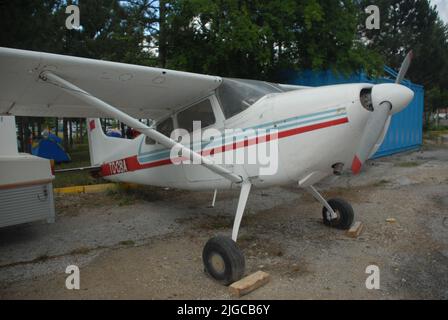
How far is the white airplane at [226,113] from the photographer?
3.52 m

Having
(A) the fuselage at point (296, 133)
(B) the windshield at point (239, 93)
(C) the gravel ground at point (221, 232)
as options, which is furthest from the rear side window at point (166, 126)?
(C) the gravel ground at point (221, 232)

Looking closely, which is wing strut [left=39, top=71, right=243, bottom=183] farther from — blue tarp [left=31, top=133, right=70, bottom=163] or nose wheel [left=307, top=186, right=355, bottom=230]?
blue tarp [left=31, top=133, right=70, bottom=163]

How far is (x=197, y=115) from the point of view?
197 inches

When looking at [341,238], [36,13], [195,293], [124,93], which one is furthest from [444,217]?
[36,13]

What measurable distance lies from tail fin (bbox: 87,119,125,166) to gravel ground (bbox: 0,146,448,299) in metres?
0.86

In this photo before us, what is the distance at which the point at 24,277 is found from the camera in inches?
146

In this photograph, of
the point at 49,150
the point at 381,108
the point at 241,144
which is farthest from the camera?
the point at 49,150

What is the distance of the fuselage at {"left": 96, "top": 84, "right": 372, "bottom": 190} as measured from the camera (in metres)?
3.57

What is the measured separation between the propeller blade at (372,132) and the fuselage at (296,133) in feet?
0.35

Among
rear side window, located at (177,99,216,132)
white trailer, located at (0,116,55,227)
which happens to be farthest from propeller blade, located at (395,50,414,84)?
white trailer, located at (0,116,55,227)

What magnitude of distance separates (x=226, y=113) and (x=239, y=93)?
0.30 metres

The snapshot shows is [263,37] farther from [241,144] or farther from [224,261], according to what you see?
[224,261]

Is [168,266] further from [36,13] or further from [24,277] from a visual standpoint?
[36,13]

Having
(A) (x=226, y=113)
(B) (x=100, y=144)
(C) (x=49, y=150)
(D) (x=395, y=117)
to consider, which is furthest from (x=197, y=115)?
(D) (x=395, y=117)
